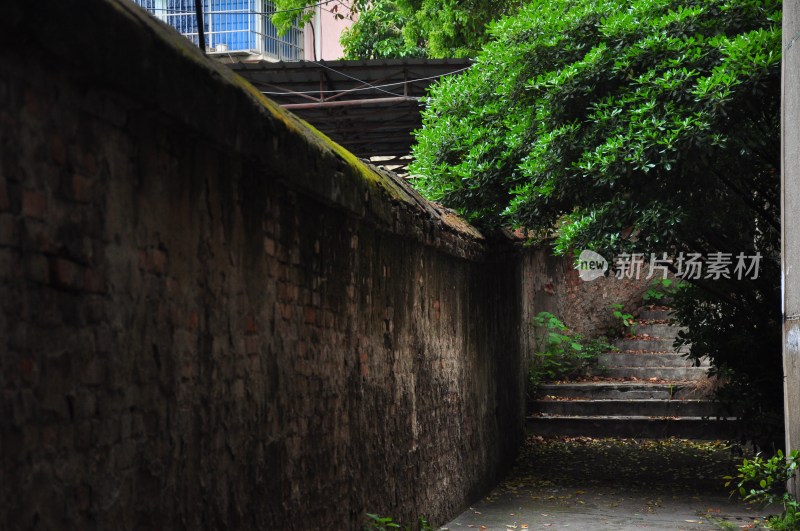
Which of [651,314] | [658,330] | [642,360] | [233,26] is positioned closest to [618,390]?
[642,360]

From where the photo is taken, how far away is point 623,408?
1354 cm

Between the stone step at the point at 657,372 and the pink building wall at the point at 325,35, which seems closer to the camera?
the stone step at the point at 657,372

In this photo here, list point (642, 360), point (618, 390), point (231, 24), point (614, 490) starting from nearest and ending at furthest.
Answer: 1. point (614, 490)
2. point (618, 390)
3. point (642, 360)
4. point (231, 24)

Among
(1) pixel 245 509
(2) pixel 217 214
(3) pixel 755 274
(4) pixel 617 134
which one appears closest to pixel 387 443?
(1) pixel 245 509

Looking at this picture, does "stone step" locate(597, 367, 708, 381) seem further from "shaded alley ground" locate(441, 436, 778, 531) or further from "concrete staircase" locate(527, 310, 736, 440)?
"shaded alley ground" locate(441, 436, 778, 531)

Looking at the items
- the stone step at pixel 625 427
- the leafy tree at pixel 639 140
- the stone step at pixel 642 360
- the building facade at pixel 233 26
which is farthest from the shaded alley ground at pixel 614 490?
the building facade at pixel 233 26

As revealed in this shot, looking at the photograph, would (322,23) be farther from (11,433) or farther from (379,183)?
(11,433)

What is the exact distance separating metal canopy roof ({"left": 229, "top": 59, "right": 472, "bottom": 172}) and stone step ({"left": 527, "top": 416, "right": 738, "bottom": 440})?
4745mm

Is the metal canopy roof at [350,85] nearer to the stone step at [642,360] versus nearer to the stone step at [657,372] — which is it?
the stone step at [642,360]

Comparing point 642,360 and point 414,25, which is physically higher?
point 414,25

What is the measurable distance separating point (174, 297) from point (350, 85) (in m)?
11.3

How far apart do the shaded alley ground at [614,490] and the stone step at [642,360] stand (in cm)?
229

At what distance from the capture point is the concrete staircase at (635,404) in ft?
42.8

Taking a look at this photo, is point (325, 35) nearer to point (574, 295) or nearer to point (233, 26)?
point (233, 26)
